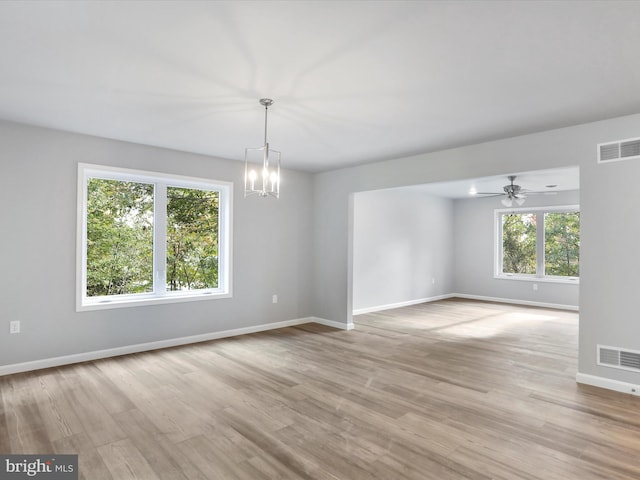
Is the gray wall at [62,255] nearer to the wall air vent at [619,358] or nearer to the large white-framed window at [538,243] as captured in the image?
the wall air vent at [619,358]

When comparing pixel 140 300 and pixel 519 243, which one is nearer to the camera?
pixel 140 300

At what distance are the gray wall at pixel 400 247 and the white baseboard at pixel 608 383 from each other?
396 centimetres

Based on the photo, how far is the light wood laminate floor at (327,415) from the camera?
2254 mm

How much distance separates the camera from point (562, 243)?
809cm

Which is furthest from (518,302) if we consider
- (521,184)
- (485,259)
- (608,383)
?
(608,383)

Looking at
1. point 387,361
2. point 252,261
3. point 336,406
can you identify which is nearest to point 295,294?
point 252,261

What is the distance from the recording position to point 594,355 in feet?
11.9

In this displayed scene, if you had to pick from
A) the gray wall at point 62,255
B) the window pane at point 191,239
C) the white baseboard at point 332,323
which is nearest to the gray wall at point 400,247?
the white baseboard at point 332,323

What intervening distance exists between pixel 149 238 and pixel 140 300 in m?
0.81

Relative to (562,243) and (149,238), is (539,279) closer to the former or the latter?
(562,243)

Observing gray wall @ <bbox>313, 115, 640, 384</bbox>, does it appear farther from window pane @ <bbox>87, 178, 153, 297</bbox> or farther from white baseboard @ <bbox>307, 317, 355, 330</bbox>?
window pane @ <bbox>87, 178, 153, 297</bbox>

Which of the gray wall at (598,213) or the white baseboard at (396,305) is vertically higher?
the gray wall at (598,213)

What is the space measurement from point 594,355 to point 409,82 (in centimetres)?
317

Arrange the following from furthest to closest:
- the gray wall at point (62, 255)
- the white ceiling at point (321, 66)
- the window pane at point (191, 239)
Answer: the window pane at point (191, 239)
the gray wall at point (62, 255)
the white ceiling at point (321, 66)
